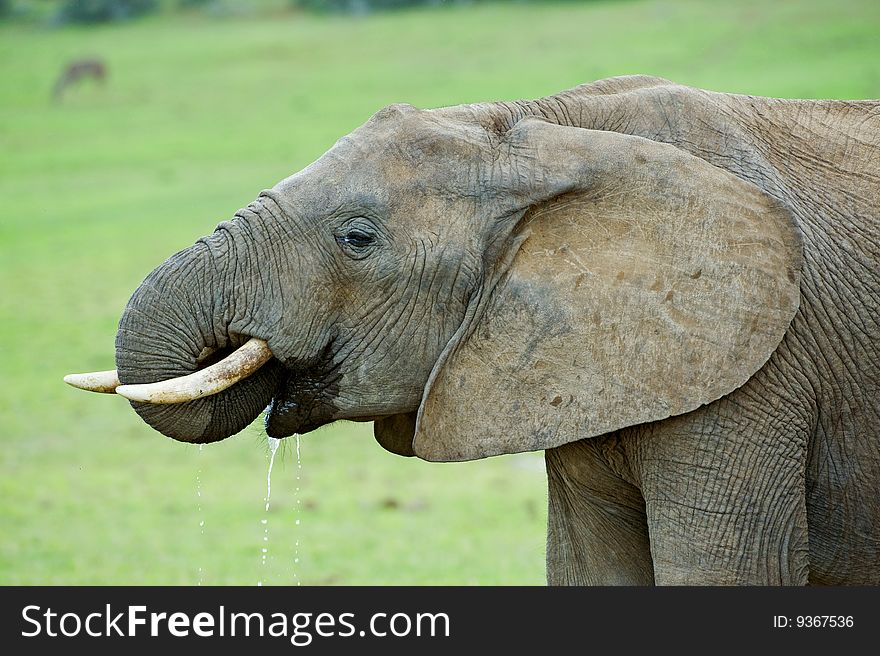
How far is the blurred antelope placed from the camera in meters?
28.6

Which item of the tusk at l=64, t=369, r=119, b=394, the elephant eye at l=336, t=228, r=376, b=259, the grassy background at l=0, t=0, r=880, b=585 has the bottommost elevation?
the tusk at l=64, t=369, r=119, b=394

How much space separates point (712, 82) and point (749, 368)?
19.1 m

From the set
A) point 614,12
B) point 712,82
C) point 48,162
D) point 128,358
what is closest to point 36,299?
point 48,162

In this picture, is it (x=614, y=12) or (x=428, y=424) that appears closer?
(x=428, y=424)

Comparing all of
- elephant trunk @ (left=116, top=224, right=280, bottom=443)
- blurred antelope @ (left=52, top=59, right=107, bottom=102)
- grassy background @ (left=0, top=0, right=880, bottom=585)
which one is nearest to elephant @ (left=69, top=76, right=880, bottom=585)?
elephant trunk @ (left=116, top=224, right=280, bottom=443)

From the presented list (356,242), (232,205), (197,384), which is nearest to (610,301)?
(356,242)

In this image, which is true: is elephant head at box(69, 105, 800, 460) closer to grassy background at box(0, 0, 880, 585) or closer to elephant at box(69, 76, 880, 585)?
elephant at box(69, 76, 880, 585)

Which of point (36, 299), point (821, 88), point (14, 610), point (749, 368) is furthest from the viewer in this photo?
point (821, 88)

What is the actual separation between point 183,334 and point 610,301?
1164 mm

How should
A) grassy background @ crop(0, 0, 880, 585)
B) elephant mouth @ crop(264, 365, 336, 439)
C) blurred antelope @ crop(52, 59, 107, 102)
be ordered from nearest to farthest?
1. elephant mouth @ crop(264, 365, 336, 439)
2. grassy background @ crop(0, 0, 880, 585)
3. blurred antelope @ crop(52, 59, 107, 102)

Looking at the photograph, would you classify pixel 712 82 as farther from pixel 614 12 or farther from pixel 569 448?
pixel 569 448

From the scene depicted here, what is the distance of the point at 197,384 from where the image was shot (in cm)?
382

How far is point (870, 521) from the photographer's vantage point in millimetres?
4184

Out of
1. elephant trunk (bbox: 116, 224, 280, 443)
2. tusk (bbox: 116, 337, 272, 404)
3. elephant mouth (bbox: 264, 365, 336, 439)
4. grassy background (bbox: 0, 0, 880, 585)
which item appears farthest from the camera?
grassy background (bbox: 0, 0, 880, 585)
